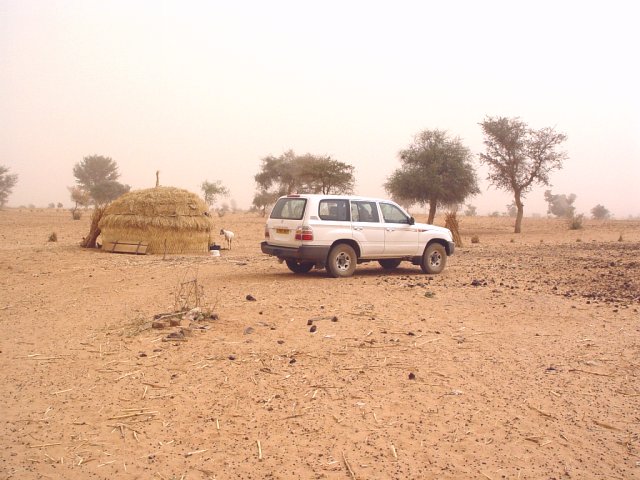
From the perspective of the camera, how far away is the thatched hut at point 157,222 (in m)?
19.5

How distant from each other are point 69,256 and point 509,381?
15539 millimetres

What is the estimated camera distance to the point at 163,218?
64.4ft

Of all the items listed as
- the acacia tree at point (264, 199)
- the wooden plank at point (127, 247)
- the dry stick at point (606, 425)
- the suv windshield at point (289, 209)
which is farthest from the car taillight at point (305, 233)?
the acacia tree at point (264, 199)

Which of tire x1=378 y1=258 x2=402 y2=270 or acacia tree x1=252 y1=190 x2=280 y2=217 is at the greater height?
acacia tree x1=252 y1=190 x2=280 y2=217

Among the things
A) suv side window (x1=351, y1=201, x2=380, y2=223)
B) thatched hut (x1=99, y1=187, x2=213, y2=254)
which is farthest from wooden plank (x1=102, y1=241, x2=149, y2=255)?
suv side window (x1=351, y1=201, x2=380, y2=223)

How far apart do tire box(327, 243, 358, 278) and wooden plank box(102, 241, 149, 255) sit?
9022mm

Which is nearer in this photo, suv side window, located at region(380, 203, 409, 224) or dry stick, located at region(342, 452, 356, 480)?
dry stick, located at region(342, 452, 356, 480)

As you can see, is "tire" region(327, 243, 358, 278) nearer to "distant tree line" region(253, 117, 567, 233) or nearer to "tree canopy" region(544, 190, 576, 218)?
"distant tree line" region(253, 117, 567, 233)

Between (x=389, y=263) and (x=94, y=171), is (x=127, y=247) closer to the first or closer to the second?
(x=389, y=263)

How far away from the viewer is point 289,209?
12656mm

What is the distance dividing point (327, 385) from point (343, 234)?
277 inches

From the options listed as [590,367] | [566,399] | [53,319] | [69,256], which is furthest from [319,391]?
[69,256]

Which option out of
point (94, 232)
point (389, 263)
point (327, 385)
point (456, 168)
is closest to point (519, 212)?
point (456, 168)

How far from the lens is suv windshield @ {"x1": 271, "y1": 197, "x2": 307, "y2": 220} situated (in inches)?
489
